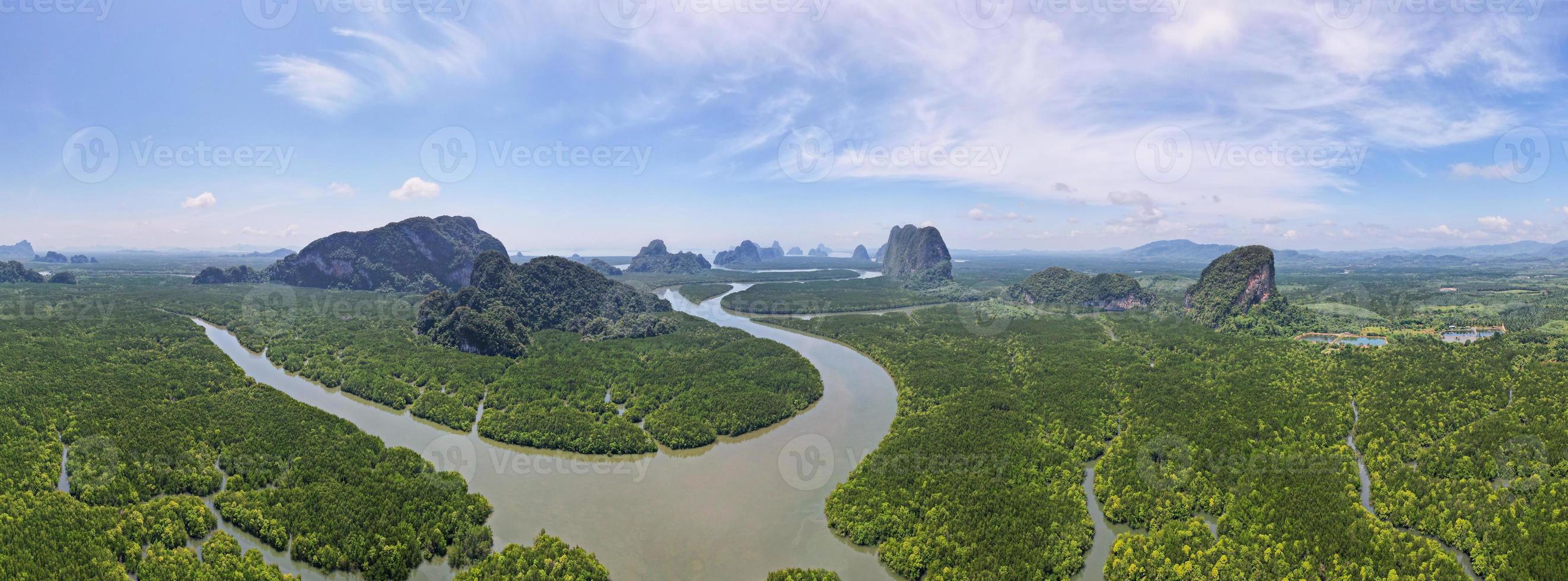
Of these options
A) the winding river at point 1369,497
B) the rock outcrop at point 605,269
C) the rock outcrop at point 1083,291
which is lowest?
the winding river at point 1369,497

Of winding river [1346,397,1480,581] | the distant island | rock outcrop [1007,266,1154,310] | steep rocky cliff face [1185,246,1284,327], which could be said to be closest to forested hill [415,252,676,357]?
the distant island

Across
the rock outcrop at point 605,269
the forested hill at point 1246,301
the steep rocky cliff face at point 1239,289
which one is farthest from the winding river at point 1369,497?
the rock outcrop at point 605,269

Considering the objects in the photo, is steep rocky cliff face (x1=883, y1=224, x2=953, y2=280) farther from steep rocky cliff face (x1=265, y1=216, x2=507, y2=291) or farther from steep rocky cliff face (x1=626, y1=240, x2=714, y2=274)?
steep rocky cliff face (x1=265, y1=216, x2=507, y2=291)

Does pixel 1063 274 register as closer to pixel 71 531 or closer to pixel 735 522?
pixel 735 522

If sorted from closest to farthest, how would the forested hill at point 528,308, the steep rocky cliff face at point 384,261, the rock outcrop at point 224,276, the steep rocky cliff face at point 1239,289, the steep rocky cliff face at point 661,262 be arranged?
1. the forested hill at point 528,308
2. the steep rocky cliff face at point 1239,289
3. the steep rocky cliff face at point 384,261
4. the rock outcrop at point 224,276
5. the steep rocky cliff face at point 661,262

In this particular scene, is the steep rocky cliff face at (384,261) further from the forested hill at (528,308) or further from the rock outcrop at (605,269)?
the rock outcrop at (605,269)

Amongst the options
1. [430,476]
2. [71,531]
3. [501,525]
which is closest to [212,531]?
[71,531]

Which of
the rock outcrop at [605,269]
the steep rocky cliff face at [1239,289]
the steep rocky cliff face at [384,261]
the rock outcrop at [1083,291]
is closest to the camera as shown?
the steep rocky cliff face at [1239,289]
